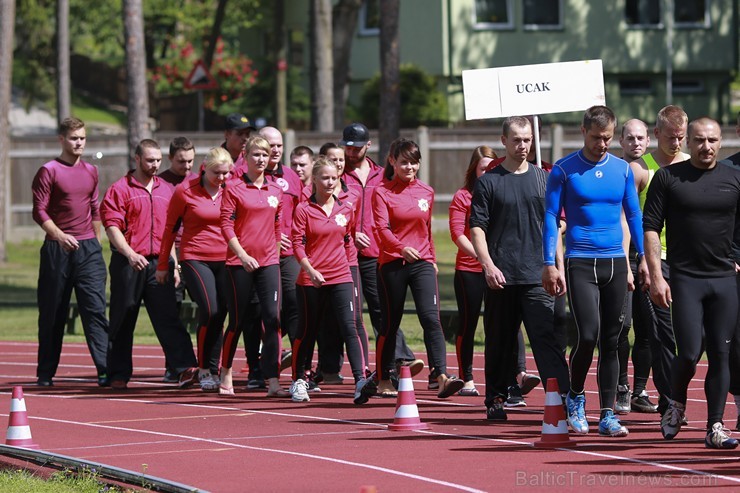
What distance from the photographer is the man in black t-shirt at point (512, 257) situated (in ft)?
37.2

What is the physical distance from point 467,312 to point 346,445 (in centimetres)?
321

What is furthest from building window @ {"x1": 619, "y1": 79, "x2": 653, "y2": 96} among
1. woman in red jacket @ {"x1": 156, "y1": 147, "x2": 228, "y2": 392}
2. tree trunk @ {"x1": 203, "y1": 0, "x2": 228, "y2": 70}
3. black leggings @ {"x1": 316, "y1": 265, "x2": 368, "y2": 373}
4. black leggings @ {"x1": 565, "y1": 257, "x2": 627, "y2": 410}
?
black leggings @ {"x1": 565, "y1": 257, "x2": 627, "y2": 410}

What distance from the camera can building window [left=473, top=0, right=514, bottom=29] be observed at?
47031mm

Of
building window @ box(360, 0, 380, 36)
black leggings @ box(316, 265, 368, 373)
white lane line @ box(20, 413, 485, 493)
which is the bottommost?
white lane line @ box(20, 413, 485, 493)

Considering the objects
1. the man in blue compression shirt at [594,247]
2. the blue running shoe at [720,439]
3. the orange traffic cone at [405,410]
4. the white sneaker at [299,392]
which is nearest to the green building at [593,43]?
the white sneaker at [299,392]

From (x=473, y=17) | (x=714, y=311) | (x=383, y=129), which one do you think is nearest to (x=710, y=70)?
(x=473, y=17)

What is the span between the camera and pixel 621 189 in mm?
10844

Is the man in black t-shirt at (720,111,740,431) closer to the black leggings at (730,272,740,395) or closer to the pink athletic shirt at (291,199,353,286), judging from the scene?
the black leggings at (730,272,740,395)

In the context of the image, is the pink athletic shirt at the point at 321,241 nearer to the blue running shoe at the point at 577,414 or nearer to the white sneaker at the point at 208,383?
the white sneaker at the point at 208,383

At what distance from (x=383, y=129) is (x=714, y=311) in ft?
63.8

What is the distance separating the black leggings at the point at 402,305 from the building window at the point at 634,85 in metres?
36.7

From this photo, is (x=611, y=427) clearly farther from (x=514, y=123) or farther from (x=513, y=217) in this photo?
(x=514, y=123)

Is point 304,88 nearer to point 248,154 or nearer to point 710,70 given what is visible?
point 710,70

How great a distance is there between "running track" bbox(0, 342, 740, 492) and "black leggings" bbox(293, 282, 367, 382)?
0.36m
